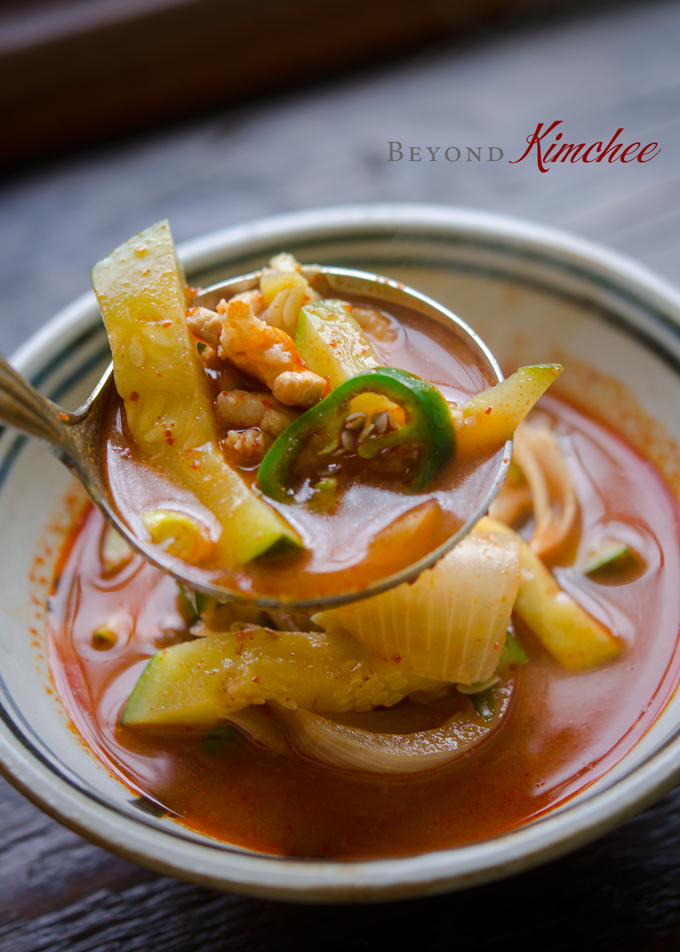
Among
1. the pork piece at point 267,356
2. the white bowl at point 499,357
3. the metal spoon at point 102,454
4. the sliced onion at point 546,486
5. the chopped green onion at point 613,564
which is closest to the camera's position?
the white bowl at point 499,357

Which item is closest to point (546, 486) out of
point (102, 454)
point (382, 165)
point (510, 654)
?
point (510, 654)

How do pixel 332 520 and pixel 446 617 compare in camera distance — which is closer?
pixel 332 520

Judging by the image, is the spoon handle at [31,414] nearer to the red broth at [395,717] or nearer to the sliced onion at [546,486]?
the red broth at [395,717]

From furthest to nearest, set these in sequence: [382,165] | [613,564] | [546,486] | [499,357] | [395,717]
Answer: [382,165], [499,357], [546,486], [613,564], [395,717]

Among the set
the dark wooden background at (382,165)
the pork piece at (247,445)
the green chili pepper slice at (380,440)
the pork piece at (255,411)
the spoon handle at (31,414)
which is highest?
the dark wooden background at (382,165)

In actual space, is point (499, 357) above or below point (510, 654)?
above

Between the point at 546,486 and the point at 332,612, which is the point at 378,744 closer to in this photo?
the point at 332,612

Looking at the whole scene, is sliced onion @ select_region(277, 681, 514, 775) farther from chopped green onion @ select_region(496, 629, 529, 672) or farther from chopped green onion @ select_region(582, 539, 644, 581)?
chopped green onion @ select_region(582, 539, 644, 581)

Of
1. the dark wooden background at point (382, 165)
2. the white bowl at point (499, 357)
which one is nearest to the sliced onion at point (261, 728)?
the white bowl at point (499, 357)
